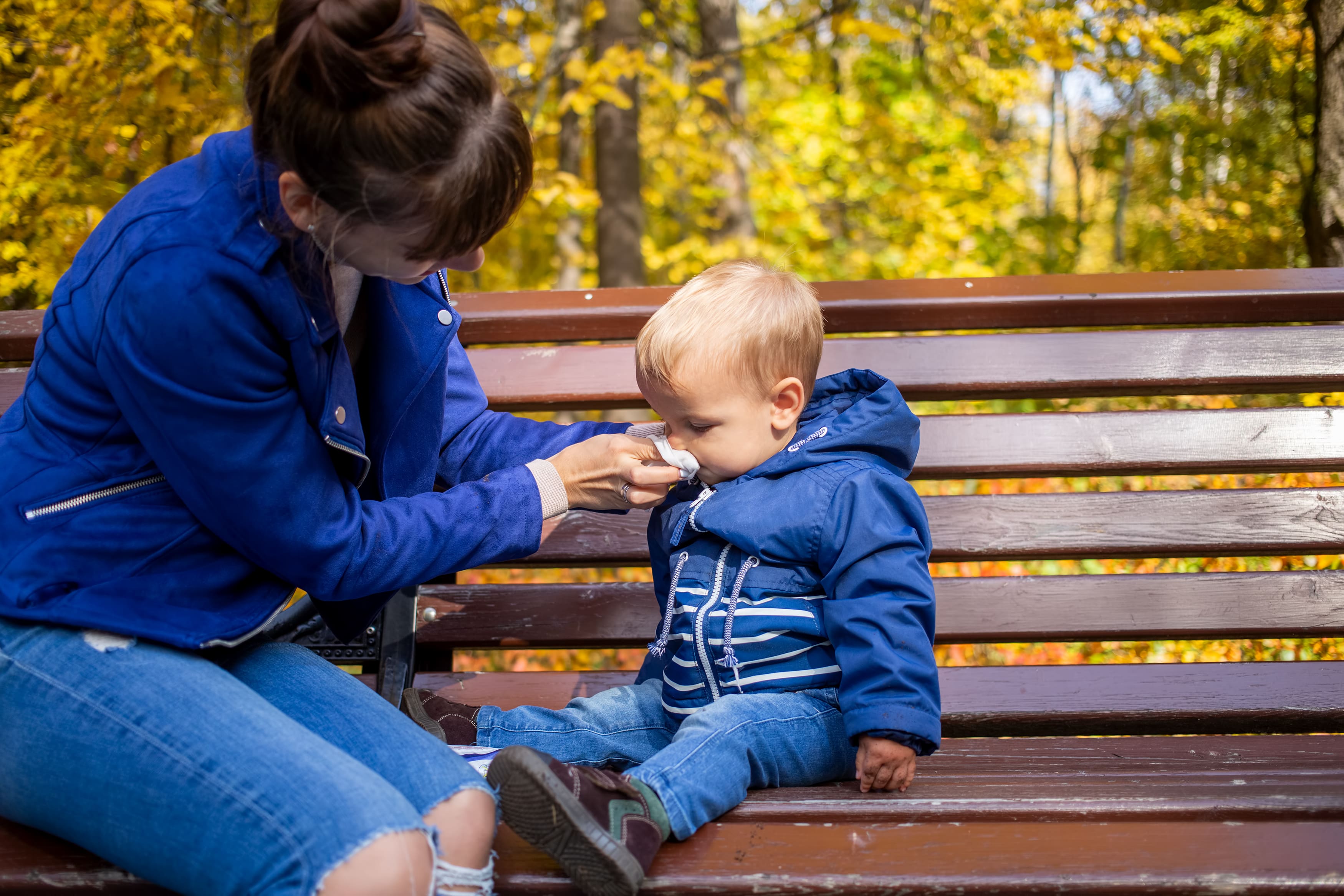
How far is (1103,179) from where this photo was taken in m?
34.6

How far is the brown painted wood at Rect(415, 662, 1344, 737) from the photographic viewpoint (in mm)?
2432

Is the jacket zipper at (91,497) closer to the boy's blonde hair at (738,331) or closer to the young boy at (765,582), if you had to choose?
the young boy at (765,582)

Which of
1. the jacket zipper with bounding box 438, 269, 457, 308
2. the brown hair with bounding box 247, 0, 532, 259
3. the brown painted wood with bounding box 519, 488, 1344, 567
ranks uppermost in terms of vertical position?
the brown hair with bounding box 247, 0, 532, 259

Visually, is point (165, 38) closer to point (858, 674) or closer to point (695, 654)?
point (695, 654)

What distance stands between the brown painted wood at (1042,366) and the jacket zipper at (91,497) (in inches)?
44.6

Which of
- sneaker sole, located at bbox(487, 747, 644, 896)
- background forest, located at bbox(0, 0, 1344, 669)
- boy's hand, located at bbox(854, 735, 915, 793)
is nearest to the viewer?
sneaker sole, located at bbox(487, 747, 644, 896)

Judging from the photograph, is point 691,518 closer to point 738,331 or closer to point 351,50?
point 738,331

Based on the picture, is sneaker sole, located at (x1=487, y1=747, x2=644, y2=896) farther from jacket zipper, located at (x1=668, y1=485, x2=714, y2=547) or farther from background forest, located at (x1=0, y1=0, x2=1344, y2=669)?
background forest, located at (x1=0, y1=0, x2=1344, y2=669)

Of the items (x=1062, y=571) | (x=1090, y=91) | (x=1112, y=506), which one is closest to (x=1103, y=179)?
(x=1090, y=91)

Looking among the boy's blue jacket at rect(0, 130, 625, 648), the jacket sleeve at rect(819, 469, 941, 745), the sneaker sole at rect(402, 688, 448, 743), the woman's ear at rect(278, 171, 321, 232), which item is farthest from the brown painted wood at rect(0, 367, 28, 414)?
the jacket sleeve at rect(819, 469, 941, 745)

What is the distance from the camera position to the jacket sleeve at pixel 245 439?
1.53m

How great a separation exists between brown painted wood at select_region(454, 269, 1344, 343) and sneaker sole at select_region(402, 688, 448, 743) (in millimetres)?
940

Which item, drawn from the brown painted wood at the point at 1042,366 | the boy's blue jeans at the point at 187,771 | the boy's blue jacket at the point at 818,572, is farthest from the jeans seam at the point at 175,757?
the brown painted wood at the point at 1042,366

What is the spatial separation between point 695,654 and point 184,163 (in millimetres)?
1286
